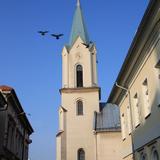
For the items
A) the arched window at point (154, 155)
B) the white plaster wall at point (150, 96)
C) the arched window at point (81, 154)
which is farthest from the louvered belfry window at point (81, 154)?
the arched window at point (154, 155)

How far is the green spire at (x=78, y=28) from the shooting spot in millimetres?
48922

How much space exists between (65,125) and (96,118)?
4.05m

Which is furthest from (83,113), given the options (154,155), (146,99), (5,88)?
(154,155)

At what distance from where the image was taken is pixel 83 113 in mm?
43500

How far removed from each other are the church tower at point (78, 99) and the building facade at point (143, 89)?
19295 mm

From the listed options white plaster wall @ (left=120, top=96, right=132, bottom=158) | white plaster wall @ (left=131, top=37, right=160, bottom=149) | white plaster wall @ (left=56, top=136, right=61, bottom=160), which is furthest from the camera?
white plaster wall @ (left=56, top=136, right=61, bottom=160)

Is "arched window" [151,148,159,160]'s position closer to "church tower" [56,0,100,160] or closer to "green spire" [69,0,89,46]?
"church tower" [56,0,100,160]

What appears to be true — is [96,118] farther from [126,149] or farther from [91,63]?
[126,149]

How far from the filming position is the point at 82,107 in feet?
145

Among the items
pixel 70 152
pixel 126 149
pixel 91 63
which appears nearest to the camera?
pixel 126 149

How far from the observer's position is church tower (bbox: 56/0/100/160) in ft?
134

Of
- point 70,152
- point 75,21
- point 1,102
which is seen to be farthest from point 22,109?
point 75,21

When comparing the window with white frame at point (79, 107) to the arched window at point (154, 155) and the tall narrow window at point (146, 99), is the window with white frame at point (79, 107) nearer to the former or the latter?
the tall narrow window at point (146, 99)

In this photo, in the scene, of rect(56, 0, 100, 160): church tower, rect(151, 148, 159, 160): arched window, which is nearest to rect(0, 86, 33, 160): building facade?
rect(56, 0, 100, 160): church tower
